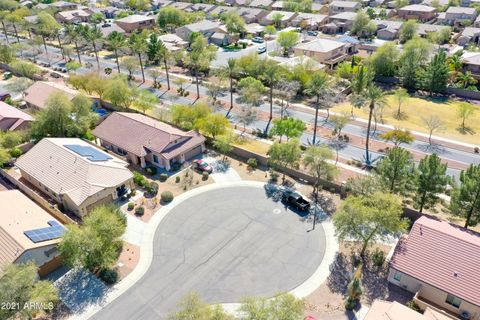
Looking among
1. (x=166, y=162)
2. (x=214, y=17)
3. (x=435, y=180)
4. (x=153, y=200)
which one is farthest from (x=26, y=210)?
(x=214, y=17)

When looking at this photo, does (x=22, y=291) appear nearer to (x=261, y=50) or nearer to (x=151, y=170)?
(x=151, y=170)

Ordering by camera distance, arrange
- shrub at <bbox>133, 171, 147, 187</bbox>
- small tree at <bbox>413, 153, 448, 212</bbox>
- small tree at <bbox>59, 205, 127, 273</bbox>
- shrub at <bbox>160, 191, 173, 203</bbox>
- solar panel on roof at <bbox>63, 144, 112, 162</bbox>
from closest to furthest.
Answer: small tree at <bbox>59, 205, 127, 273</bbox> < small tree at <bbox>413, 153, 448, 212</bbox> < shrub at <bbox>160, 191, 173, 203</bbox> < solar panel on roof at <bbox>63, 144, 112, 162</bbox> < shrub at <bbox>133, 171, 147, 187</bbox>

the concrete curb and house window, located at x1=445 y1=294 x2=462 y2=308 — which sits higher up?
house window, located at x1=445 y1=294 x2=462 y2=308

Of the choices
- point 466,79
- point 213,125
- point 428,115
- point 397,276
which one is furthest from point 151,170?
point 466,79

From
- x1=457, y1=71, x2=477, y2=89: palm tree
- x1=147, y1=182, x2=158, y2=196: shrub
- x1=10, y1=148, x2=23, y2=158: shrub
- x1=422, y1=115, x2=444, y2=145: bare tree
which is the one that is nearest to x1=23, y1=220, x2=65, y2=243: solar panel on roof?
x1=147, y1=182, x2=158, y2=196: shrub

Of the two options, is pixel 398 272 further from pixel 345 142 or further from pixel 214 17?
pixel 214 17

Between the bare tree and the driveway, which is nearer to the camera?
the driveway

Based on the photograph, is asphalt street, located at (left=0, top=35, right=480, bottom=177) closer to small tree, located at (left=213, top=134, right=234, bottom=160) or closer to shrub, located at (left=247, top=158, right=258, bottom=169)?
shrub, located at (left=247, top=158, right=258, bottom=169)
